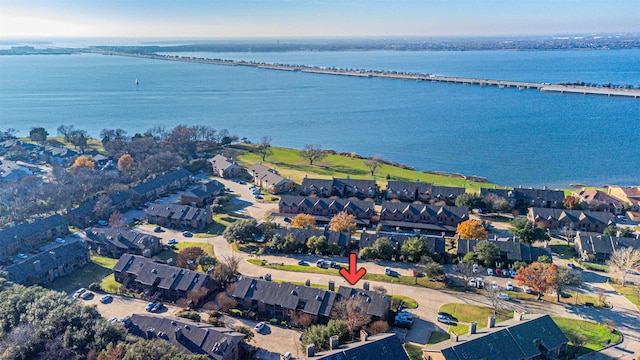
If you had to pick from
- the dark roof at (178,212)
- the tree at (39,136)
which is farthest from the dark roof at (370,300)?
the tree at (39,136)

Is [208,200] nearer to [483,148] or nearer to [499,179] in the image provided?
[499,179]

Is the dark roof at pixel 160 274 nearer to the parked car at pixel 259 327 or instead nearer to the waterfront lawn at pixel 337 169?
the parked car at pixel 259 327

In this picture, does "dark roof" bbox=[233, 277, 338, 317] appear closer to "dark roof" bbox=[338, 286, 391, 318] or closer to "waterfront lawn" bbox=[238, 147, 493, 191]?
"dark roof" bbox=[338, 286, 391, 318]

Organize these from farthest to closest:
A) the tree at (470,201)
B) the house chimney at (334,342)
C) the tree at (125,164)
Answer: the tree at (125,164) < the tree at (470,201) < the house chimney at (334,342)

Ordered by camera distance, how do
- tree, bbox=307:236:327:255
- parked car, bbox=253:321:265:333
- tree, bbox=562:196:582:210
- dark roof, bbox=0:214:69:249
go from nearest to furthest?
parked car, bbox=253:321:265:333, tree, bbox=307:236:327:255, dark roof, bbox=0:214:69:249, tree, bbox=562:196:582:210

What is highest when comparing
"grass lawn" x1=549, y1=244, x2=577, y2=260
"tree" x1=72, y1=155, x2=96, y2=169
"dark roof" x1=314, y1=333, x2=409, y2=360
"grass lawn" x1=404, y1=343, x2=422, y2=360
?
"tree" x1=72, y1=155, x2=96, y2=169

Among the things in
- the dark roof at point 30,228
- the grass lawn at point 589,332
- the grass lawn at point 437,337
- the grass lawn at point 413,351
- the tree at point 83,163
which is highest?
the tree at point 83,163

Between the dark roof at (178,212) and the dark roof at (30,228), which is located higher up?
the dark roof at (30,228)

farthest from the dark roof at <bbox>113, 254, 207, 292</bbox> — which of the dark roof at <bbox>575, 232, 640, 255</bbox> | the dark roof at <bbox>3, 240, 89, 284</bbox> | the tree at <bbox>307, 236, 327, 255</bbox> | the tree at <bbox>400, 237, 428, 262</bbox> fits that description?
the dark roof at <bbox>575, 232, 640, 255</bbox>
